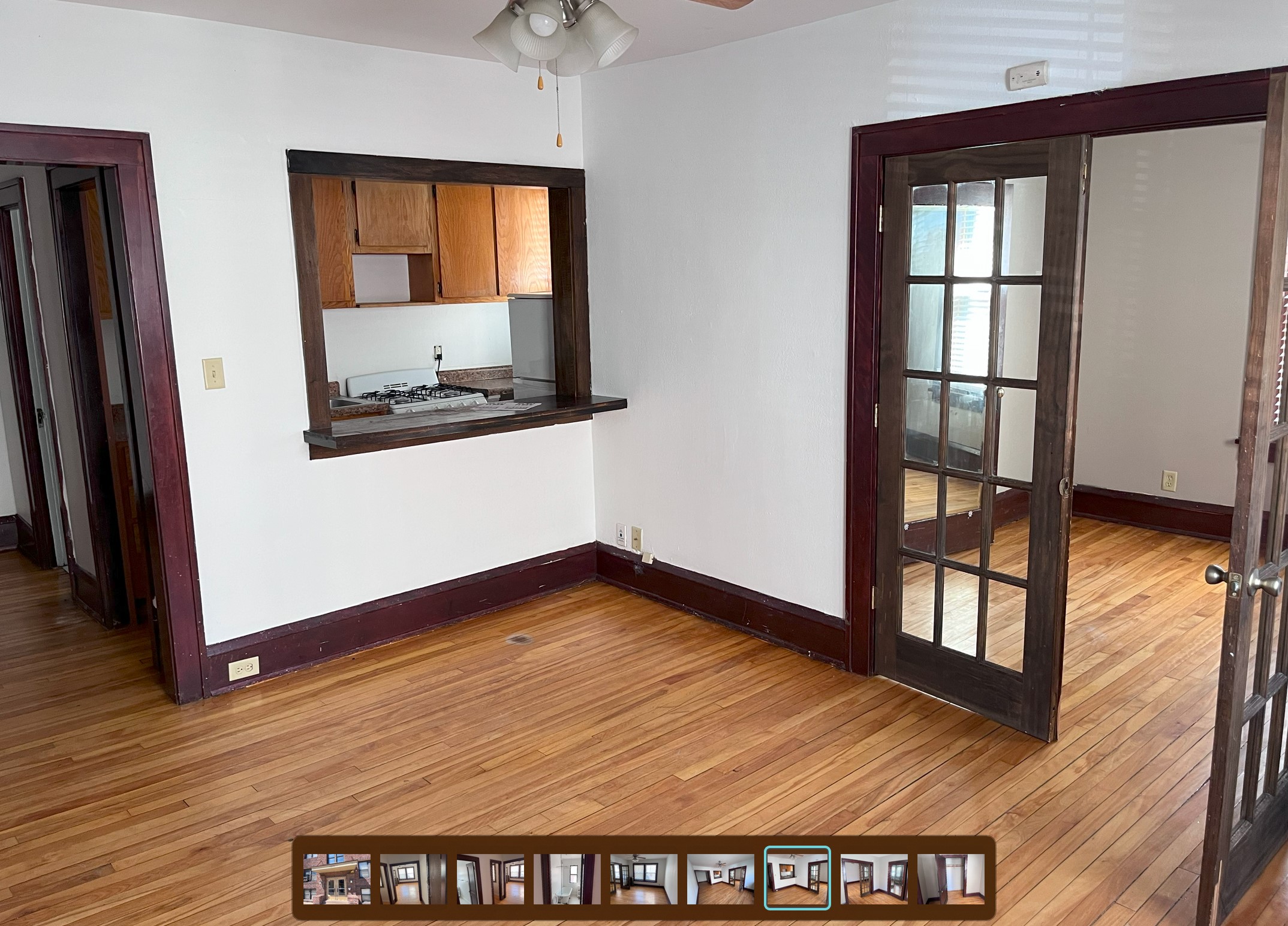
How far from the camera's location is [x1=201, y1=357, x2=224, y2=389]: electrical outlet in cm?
363

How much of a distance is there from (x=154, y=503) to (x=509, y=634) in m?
1.59

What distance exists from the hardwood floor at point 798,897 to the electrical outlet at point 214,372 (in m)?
2.68

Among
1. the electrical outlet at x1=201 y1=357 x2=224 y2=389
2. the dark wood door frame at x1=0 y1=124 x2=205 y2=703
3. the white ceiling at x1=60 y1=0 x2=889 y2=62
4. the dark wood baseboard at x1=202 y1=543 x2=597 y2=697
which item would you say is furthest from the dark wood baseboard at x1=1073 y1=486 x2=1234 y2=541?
the dark wood door frame at x1=0 y1=124 x2=205 y2=703

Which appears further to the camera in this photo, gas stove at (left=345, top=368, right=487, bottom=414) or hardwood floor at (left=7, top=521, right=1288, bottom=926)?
gas stove at (left=345, top=368, right=487, bottom=414)

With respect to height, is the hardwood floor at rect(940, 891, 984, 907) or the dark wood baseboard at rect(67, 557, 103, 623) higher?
the dark wood baseboard at rect(67, 557, 103, 623)

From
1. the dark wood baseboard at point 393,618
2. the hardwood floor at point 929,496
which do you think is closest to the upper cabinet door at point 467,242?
the dark wood baseboard at point 393,618

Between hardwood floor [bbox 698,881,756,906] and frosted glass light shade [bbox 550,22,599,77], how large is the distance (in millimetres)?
2190

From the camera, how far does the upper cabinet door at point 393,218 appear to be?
498 cm

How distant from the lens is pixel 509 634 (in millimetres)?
4395

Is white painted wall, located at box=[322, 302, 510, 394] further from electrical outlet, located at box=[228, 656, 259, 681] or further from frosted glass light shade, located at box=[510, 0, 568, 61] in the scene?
frosted glass light shade, located at box=[510, 0, 568, 61]

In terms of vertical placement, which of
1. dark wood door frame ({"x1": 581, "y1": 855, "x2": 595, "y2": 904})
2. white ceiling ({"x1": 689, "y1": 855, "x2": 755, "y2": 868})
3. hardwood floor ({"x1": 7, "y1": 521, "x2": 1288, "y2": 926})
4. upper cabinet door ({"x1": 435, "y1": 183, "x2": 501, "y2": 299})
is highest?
upper cabinet door ({"x1": 435, "y1": 183, "x2": 501, "y2": 299})

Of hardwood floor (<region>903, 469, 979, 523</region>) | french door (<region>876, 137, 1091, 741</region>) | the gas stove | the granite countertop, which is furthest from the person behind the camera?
the granite countertop

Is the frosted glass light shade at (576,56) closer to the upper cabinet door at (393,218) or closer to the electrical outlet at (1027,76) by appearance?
the electrical outlet at (1027,76)

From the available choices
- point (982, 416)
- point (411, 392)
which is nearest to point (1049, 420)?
point (982, 416)
